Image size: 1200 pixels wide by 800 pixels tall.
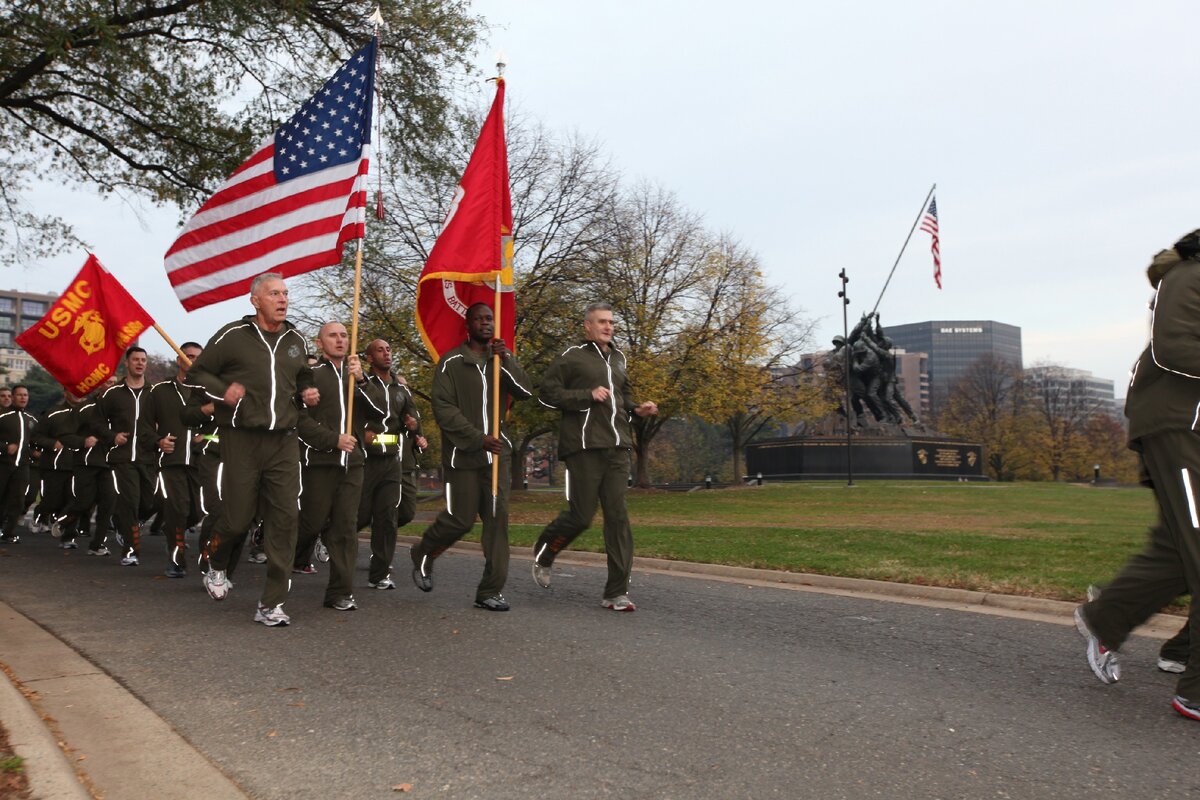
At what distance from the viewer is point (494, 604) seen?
704cm

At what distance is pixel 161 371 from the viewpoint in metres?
84.4

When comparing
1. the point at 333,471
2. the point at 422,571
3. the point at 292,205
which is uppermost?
the point at 292,205

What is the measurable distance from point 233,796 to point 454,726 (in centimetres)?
104

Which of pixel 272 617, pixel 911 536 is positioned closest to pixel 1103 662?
pixel 272 617

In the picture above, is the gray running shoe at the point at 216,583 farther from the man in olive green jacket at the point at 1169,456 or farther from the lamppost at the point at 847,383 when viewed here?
the lamppost at the point at 847,383

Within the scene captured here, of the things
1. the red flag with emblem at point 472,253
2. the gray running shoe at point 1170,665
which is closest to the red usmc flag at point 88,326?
the red flag with emblem at point 472,253

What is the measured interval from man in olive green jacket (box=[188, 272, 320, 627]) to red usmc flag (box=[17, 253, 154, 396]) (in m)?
3.89

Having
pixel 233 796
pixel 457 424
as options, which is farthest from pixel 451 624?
pixel 233 796

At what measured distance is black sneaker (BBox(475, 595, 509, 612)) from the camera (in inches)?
277

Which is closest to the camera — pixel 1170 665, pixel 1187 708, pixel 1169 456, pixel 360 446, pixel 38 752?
pixel 38 752

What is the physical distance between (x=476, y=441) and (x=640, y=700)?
2.84m

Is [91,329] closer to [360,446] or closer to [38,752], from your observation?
[360,446]

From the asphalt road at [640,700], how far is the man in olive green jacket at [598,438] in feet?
1.58

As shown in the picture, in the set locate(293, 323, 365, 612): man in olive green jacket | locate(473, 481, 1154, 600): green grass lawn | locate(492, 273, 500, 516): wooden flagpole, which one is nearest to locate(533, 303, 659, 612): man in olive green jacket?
locate(492, 273, 500, 516): wooden flagpole
